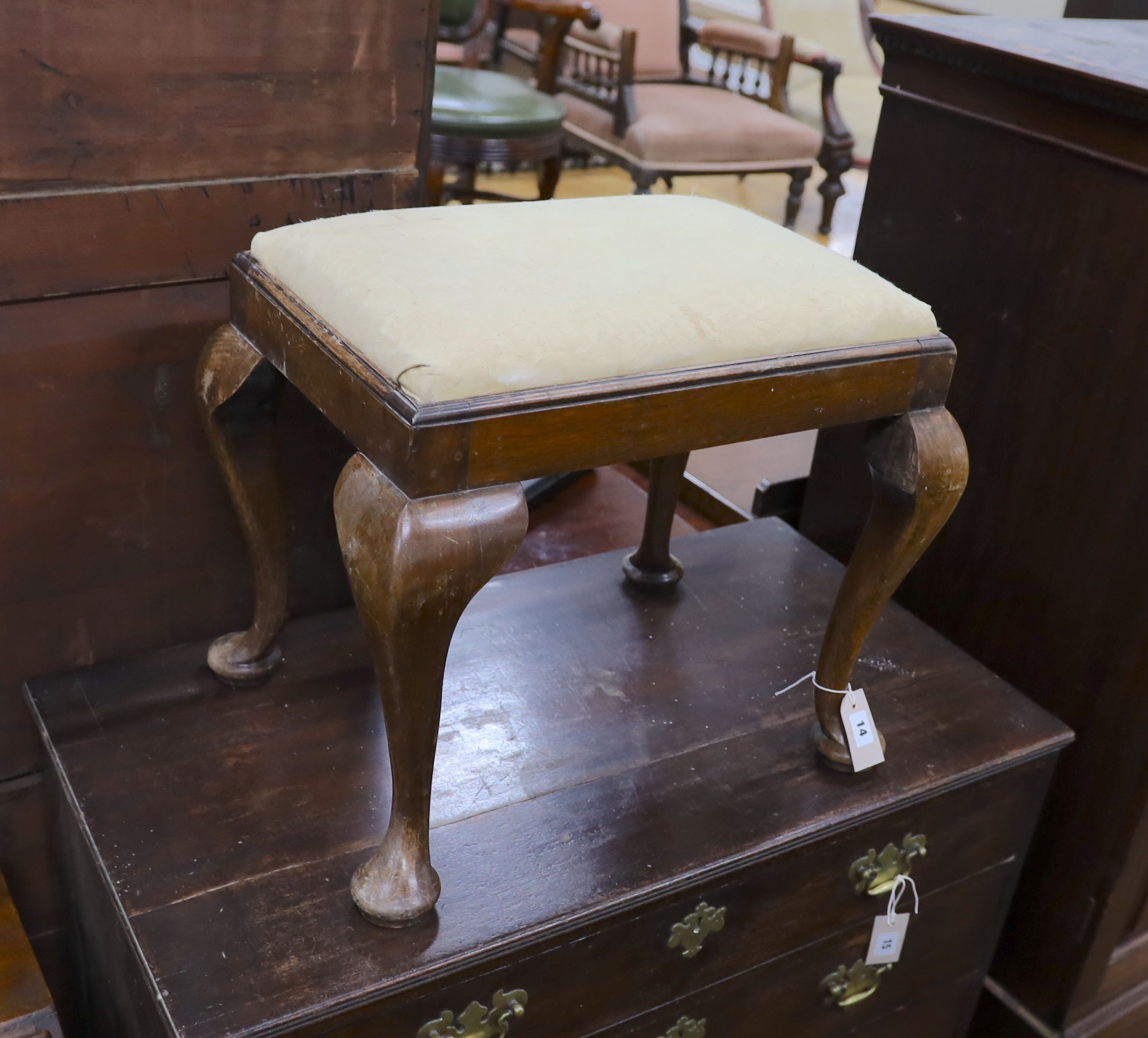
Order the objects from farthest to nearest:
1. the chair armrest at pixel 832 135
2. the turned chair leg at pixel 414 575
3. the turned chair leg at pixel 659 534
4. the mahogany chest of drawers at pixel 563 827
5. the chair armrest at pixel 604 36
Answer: the chair armrest at pixel 832 135, the chair armrest at pixel 604 36, the turned chair leg at pixel 659 534, the mahogany chest of drawers at pixel 563 827, the turned chair leg at pixel 414 575

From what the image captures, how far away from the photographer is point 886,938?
3.72ft

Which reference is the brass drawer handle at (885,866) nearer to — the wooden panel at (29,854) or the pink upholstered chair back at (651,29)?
the wooden panel at (29,854)

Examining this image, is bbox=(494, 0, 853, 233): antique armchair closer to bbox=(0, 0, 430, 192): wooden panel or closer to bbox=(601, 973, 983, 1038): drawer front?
bbox=(0, 0, 430, 192): wooden panel

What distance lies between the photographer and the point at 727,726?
111 cm

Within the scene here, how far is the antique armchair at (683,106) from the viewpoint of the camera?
318 cm

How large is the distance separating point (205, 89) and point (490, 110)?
193 centimetres

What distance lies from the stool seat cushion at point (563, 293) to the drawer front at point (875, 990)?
22.2 inches

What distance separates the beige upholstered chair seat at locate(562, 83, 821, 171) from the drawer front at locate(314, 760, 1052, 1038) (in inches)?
91.7

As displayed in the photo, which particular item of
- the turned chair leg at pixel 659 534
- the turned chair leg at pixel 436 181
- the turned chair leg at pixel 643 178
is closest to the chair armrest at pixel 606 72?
the turned chair leg at pixel 643 178

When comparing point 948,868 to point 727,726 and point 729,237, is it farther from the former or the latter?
point 729,237

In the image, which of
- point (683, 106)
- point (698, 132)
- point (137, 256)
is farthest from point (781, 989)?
point (683, 106)

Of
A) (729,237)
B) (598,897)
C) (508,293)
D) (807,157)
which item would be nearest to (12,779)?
(598,897)

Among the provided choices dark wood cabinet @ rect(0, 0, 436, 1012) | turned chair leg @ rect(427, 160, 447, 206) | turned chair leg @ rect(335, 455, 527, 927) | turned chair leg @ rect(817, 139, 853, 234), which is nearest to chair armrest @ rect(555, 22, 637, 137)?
turned chair leg @ rect(427, 160, 447, 206)

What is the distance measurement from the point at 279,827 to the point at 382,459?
342 mm
